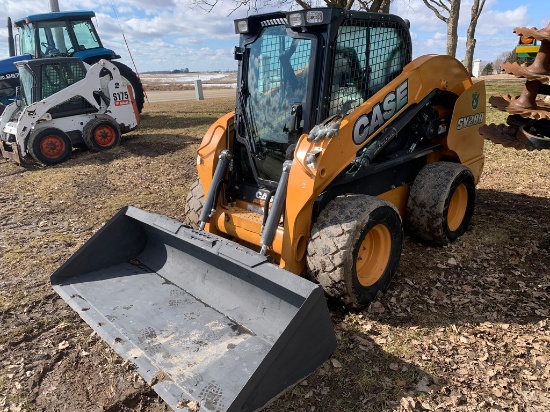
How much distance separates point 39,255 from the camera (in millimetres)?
4969

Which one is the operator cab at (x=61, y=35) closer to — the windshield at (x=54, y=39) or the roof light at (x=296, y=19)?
the windshield at (x=54, y=39)

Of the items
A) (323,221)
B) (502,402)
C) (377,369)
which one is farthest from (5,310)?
(502,402)

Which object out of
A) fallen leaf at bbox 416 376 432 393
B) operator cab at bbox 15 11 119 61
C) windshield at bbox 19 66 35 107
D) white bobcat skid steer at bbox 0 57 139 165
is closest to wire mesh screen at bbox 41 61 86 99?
white bobcat skid steer at bbox 0 57 139 165

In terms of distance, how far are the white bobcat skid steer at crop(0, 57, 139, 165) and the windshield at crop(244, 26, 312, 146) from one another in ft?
22.0

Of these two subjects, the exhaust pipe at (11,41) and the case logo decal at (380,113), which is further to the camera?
the exhaust pipe at (11,41)

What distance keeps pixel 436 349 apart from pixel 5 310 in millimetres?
3414

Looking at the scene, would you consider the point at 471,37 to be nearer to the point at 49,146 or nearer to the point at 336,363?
the point at 49,146

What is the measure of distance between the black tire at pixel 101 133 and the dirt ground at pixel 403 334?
3.95 m

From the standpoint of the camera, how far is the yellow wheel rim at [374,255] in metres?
3.76

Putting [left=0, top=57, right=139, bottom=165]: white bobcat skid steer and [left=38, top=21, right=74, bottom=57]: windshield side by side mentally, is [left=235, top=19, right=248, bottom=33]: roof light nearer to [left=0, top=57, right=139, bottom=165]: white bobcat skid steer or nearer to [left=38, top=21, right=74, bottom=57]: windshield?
[left=0, top=57, right=139, bottom=165]: white bobcat skid steer

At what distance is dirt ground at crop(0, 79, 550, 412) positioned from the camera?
2877 mm

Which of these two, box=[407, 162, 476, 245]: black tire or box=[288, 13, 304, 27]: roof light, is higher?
box=[288, 13, 304, 27]: roof light

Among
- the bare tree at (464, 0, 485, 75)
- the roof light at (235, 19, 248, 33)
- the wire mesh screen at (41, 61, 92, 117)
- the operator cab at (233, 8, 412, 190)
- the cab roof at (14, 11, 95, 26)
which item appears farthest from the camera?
the bare tree at (464, 0, 485, 75)

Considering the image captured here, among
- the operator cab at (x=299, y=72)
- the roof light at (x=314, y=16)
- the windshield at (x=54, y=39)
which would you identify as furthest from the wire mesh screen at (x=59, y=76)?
the roof light at (x=314, y=16)
